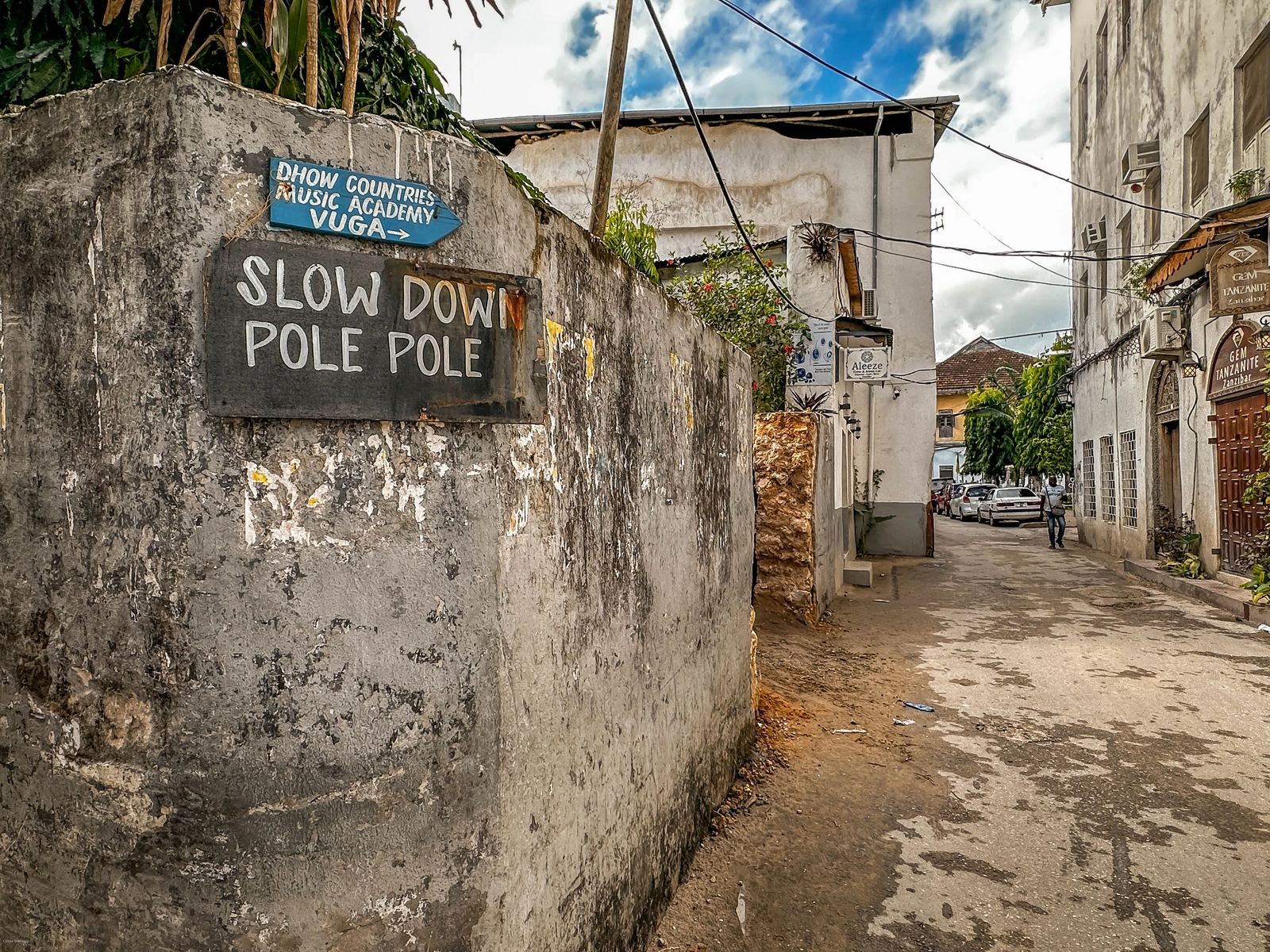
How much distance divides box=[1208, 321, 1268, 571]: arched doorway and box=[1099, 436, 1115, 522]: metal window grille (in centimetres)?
562

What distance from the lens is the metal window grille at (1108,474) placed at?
51.9 ft

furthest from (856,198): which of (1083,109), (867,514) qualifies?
(867,514)

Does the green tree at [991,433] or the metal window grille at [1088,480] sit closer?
the metal window grille at [1088,480]

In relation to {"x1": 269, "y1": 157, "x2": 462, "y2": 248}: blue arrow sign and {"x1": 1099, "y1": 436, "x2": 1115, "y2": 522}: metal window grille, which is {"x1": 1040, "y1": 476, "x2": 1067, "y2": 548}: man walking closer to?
{"x1": 1099, "y1": 436, "x2": 1115, "y2": 522}: metal window grille

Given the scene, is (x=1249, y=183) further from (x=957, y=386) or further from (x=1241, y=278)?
(x=957, y=386)

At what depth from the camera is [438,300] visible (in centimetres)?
182

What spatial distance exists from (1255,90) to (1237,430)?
390cm

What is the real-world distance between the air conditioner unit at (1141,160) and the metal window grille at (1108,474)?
5.24m

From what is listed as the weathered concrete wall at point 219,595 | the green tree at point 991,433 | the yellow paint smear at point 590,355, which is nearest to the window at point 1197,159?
the yellow paint smear at point 590,355

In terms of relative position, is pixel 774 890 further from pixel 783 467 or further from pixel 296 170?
pixel 783 467

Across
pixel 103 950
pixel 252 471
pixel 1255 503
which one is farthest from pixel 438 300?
pixel 1255 503

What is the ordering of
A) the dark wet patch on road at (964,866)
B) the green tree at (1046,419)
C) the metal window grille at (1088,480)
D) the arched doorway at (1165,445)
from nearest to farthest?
the dark wet patch on road at (964,866) < the arched doorway at (1165,445) < the metal window grille at (1088,480) < the green tree at (1046,419)

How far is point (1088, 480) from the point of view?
59.0 ft

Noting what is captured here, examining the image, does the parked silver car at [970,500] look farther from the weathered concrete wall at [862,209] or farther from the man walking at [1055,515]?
the weathered concrete wall at [862,209]
